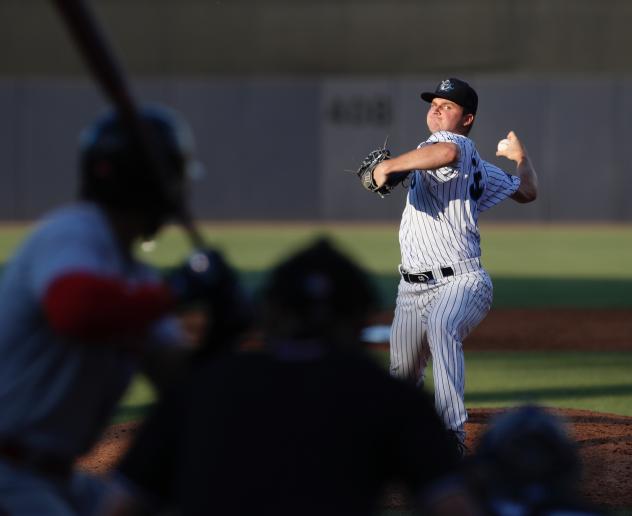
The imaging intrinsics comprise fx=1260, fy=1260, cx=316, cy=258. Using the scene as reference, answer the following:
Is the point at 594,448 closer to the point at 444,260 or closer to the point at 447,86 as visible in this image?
the point at 444,260

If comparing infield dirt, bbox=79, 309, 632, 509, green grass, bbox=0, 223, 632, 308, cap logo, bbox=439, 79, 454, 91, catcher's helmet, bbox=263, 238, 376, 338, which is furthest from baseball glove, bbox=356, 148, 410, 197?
green grass, bbox=0, 223, 632, 308

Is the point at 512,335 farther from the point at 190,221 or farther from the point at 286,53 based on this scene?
→ the point at 286,53

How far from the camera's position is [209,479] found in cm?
221

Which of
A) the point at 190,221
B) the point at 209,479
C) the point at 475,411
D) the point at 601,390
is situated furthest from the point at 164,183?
the point at 601,390

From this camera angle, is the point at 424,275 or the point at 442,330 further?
the point at 424,275

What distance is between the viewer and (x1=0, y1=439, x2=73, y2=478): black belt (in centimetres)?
278

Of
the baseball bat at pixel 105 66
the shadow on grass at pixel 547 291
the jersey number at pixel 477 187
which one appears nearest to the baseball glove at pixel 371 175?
the jersey number at pixel 477 187

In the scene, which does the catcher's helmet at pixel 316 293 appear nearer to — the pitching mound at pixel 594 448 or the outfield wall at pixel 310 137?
the pitching mound at pixel 594 448

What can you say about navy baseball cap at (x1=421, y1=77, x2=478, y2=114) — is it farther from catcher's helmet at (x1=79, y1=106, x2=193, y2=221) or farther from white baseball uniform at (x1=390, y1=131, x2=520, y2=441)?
catcher's helmet at (x1=79, y1=106, x2=193, y2=221)

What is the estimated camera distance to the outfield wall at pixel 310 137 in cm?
3297

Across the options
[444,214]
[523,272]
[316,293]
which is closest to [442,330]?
[444,214]

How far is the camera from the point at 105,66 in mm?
2562

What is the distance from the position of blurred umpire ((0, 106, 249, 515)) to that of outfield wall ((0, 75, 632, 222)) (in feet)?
98.7

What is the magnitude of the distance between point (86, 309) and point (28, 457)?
0.47 meters
